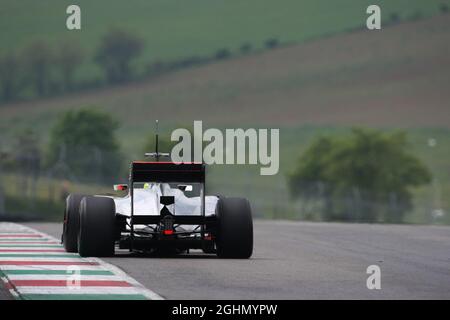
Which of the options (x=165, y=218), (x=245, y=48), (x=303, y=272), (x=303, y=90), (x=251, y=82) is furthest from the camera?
(x=245, y=48)

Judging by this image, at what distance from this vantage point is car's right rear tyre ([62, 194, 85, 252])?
20.2 m

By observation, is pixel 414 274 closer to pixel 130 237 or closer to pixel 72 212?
pixel 130 237

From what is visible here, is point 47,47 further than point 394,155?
Yes

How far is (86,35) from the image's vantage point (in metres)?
190

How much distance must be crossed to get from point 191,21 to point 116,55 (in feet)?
47.1

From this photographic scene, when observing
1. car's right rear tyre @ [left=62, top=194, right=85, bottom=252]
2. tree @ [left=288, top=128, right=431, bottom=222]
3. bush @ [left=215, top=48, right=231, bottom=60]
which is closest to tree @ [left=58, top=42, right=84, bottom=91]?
bush @ [left=215, top=48, right=231, bottom=60]

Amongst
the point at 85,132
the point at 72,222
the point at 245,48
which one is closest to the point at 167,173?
the point at 72,222

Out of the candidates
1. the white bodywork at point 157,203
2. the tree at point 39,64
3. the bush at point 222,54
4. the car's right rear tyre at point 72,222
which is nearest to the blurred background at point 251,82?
the tree at point 39,64

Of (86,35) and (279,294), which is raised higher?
(86,35)

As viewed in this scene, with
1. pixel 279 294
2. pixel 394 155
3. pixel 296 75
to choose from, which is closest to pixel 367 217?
pixel 394 155

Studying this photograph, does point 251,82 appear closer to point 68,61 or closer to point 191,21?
point 191,21

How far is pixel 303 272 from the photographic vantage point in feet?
55.4

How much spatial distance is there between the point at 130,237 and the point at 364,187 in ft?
304

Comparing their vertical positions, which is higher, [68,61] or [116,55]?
[116,55]
